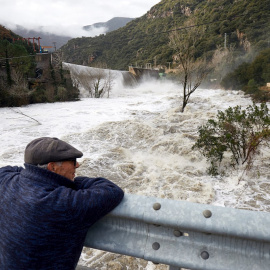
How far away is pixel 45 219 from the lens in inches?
45.6

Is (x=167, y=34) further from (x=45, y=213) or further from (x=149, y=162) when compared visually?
(x=45, y=213)

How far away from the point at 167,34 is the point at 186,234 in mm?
60013

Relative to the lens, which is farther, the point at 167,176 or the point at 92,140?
the point at 92,140

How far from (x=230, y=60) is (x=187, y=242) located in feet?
120

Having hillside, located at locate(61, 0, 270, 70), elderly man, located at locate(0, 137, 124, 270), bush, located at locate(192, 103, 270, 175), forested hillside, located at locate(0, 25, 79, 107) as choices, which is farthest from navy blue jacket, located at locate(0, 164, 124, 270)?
hillside, located at locate(61, 0, 270, 70)

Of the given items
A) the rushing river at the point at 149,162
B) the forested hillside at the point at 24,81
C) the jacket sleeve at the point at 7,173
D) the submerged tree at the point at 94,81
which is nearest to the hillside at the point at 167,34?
the submerged tree at the point at 94,81

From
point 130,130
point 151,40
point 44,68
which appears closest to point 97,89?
point 44,68

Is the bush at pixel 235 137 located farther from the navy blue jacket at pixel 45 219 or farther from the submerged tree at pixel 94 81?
the submerged tree at pixel 94 81

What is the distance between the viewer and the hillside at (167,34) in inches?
1602

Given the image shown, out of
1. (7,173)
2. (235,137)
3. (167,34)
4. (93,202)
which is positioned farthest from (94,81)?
(167,34)

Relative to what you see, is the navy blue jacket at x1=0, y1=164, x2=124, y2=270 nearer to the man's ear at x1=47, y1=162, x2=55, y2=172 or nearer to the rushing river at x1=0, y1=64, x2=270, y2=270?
the man's ear at x1=47, y1=162, x2=55, y2=172

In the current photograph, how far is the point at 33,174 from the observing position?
4.20ft

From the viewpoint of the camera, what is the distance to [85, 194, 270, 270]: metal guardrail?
1.13m

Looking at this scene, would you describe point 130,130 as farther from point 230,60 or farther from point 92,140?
point 230,60
